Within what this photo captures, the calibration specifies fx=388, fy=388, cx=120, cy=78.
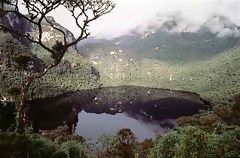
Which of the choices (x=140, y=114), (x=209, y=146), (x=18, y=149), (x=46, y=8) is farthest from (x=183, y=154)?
(x=140, y=114)

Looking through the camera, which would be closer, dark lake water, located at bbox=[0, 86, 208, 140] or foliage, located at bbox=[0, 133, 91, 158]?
foliage, located at bbox=[0, 133, 91, 158]

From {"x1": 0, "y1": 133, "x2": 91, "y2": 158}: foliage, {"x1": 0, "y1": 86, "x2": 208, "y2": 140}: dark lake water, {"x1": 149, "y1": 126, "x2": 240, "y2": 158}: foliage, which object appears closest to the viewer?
{"x1": 0, "y1": 133, "x2": 91, "y2": 158}: foliage

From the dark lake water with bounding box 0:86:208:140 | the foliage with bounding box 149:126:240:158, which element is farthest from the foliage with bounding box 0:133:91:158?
the dark lake water with bounding box 0:86:208:140

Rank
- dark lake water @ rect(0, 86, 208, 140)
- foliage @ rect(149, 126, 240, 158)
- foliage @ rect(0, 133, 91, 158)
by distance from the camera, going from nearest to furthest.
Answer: foliage @ rect(0, 133, 91, 158)
foliage @ rect(149, 126, 240, 158)
dark lake water @ rect(0, 86, 208, 140)

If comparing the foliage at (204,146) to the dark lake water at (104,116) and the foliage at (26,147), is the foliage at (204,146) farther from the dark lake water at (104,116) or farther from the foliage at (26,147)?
the dark lake water at (104,116)

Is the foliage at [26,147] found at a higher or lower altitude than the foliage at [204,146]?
lower

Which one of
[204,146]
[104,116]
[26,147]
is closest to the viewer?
[26,147]

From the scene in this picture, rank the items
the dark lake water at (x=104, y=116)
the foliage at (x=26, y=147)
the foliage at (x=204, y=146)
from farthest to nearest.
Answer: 1. the dark lake water at (x=104, y=116)
2. the foliage at (x=204, y=146)
3. the foliage at (x=26, y=147)

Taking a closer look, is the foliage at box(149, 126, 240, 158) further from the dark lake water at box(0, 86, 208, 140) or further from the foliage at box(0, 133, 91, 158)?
the dark lake water at box(0, 86, 208, 140)

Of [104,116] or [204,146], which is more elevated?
[104,116]

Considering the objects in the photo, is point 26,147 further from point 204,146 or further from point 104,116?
point 104,116

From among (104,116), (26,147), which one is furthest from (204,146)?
(104,116)

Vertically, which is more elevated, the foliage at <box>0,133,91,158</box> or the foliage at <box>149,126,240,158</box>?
the foliage at <box>149,126,240,158</box>

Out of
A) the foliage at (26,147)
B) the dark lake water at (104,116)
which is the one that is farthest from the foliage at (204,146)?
the dark lake water at (104,116)
